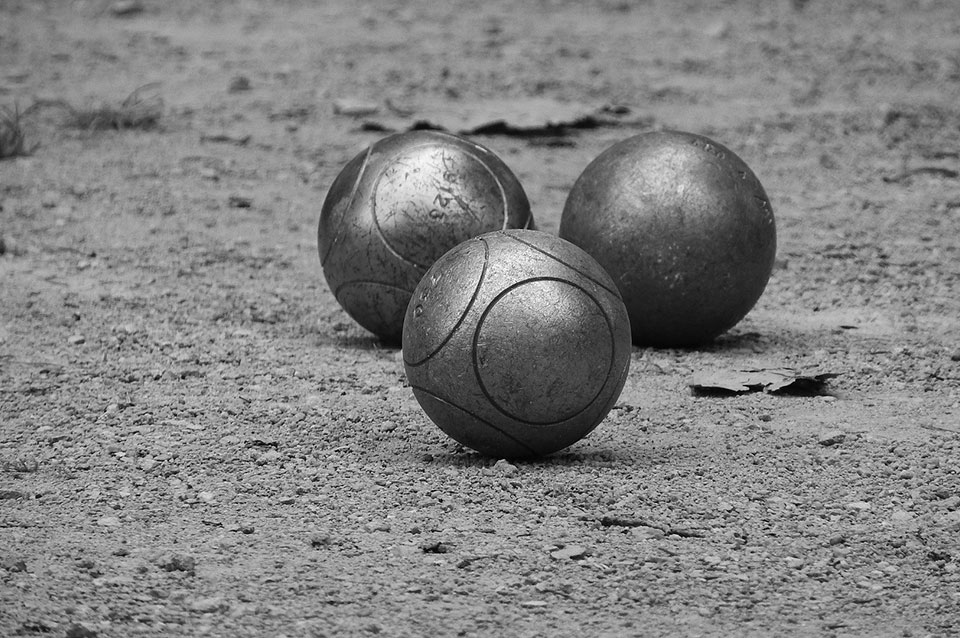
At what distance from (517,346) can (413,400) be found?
1398 mm

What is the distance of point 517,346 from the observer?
5566 mm

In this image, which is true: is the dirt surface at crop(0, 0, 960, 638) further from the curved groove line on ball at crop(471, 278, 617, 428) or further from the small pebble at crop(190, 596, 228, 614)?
the curved groove line on ball at crop(471, 278, 617, 428)

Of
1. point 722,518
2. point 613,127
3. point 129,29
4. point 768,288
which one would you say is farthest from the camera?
point 129,29

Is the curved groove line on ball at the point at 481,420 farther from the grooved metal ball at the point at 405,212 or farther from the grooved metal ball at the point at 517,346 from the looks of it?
the grooved metal ball at the point at 405,212

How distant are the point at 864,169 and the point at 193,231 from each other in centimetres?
549

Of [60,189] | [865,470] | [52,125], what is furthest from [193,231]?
[865,470]

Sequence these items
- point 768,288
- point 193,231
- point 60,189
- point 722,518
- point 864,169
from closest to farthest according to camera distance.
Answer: point 722,518 → point 768,288 → point 193,231 → point 60,189 → point 864,169

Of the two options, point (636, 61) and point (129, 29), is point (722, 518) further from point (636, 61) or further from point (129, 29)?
point (129, 29)

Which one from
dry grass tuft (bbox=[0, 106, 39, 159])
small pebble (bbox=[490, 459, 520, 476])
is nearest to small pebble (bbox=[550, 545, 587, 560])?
small pebble (bbox=[490, 459, 520, 476])

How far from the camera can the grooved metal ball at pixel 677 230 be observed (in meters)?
7.39

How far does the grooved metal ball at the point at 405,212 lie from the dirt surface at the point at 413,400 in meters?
0.46

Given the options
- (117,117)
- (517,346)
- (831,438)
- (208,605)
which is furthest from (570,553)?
(117,117)

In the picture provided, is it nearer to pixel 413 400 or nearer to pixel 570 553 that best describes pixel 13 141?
pixel 413 400

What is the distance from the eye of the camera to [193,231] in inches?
403
